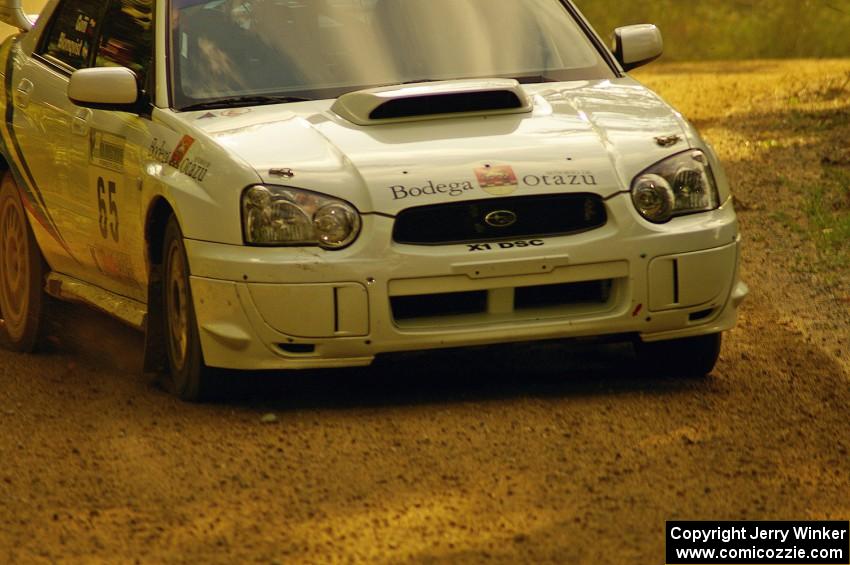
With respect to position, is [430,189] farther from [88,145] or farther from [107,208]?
[88,145]

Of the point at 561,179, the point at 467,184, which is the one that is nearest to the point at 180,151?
the point at 467,184

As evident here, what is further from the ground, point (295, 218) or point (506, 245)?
point (295, 218)

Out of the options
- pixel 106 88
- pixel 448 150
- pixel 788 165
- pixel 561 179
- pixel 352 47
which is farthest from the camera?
pixel 788 165

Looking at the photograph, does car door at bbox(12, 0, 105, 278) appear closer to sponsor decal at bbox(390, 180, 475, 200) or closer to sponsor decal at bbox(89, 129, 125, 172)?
sponsor decal at bbox(89, 129, 125, 172)

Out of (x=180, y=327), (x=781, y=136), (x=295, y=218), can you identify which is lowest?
(x=781, y=136)

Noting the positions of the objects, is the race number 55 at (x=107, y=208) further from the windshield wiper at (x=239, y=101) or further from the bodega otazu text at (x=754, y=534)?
the bodega otazu text at (x=754, y=534)

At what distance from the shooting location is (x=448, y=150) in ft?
23.2

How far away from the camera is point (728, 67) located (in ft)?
75.9

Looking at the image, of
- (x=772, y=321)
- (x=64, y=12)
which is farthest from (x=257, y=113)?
(x=772, y=321)

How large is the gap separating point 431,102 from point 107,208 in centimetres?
150

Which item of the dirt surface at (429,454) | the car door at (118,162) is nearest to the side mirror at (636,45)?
the dirt surface at (429,454)

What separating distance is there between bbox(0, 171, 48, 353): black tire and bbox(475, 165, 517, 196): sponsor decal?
2.97 metres

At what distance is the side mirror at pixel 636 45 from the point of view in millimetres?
8484

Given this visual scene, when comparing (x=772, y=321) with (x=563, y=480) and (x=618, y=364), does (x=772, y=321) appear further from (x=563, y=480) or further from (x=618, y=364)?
(x=563, y=480)
